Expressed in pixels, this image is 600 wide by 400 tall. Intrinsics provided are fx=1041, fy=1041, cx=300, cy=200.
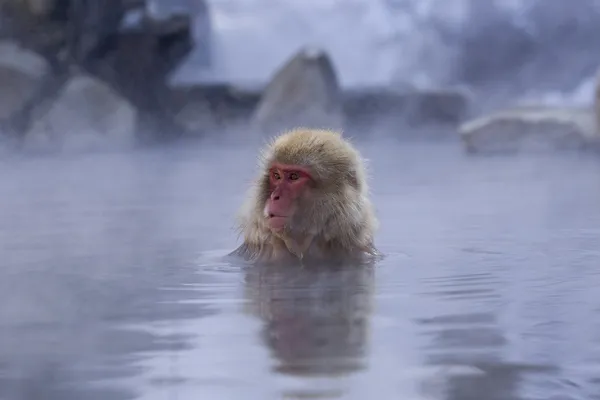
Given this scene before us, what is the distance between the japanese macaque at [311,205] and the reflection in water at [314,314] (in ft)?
0.34

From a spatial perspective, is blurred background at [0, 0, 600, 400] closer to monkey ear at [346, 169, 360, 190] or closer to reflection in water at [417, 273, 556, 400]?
reflection in water at [417, 273, 556, 400]

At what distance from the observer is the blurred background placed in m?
2.08

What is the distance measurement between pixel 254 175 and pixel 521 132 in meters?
6.74

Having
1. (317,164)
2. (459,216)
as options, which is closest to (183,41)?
(459,216)

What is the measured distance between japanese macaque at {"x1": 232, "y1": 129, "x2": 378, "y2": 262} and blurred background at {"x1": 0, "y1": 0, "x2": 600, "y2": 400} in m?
0.15

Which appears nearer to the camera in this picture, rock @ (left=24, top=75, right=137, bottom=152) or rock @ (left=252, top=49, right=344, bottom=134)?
rock @ (left=24, top=75, right=137, bottom=152)

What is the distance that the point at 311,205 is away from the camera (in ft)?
11.3

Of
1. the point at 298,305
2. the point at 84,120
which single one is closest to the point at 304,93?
the point at 84,120

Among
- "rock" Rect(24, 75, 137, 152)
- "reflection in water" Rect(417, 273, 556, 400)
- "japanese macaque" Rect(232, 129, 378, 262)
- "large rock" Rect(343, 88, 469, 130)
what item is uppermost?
"large rock" Rect(343, 88, 469, 130)

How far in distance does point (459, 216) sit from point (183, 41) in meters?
7.23

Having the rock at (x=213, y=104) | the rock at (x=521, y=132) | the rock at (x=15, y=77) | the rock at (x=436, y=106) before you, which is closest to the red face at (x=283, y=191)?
the rock at (x=521, y=132)

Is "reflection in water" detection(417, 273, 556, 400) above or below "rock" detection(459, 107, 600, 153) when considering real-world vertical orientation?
below

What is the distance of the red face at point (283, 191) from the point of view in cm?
336

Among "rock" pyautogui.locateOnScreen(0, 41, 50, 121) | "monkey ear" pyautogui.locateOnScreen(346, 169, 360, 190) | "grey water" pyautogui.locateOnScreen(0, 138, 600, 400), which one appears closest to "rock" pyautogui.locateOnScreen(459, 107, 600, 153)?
"grey water" pyautogui.locateOnScreen(0, 138, 600, 400)
